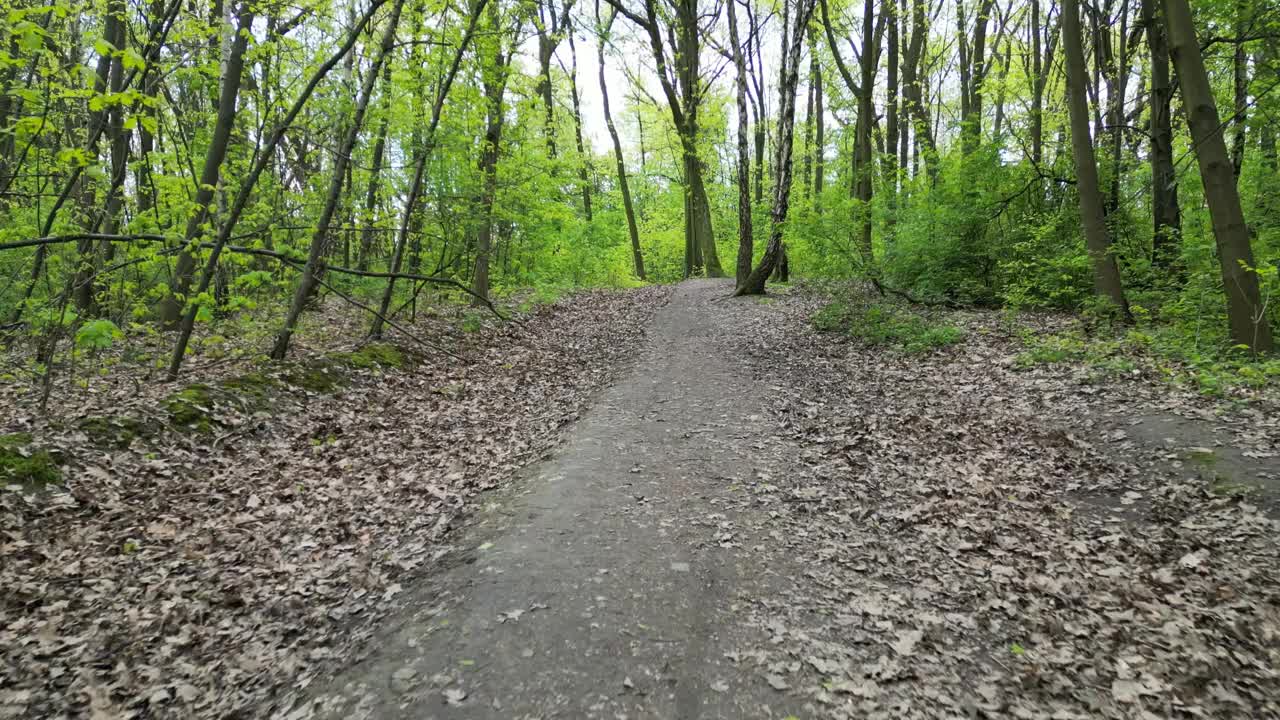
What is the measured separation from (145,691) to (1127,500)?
684cm

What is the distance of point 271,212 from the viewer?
34.8 feet

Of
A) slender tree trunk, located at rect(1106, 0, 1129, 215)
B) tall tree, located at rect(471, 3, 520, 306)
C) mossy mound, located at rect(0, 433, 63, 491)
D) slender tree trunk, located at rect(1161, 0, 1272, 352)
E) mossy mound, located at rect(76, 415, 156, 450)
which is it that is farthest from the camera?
slender tree trunk, located at rect(1106, 0, 1129, 215)

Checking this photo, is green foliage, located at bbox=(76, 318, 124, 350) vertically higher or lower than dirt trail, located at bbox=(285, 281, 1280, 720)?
higher

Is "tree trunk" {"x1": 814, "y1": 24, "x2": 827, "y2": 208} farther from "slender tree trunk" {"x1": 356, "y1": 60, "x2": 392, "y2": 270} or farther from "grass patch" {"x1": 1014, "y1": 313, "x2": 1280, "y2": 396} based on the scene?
"slender tree trunk" {"x1": 356, "y1": 60, "x2": 392, "y2": 270}

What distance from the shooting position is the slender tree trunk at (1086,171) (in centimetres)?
988

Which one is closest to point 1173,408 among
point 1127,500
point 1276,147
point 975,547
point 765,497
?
point 1127,500

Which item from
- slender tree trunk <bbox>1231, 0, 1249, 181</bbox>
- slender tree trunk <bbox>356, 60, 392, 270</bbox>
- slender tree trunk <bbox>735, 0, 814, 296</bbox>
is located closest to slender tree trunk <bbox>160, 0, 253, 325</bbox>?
slender tree trunk <bbox>356, 60, 392, 270</bbox>

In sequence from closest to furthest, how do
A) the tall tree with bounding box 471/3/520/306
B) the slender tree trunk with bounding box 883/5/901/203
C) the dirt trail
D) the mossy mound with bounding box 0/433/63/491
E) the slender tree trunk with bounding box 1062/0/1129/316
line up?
the dirt trail → the mossy mound with bounding box 0/433/63/491 → the slender tree trunk with bounding box 1062/0/1129/316 → the tall tree with bounding box 471/3/520/306 → the slender tree trunk with bounding box 883/5/901/203

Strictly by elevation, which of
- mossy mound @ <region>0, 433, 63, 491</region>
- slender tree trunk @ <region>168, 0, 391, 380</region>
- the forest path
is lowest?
the forest path

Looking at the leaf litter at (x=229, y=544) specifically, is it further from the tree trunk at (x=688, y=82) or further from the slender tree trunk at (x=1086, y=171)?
the tree trunk at (x=688, y=82)

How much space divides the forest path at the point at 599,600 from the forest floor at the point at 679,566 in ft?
0.07

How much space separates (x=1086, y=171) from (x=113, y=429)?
1324 cm

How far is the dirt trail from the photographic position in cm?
328

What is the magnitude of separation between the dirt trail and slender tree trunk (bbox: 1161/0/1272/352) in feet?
5.53
